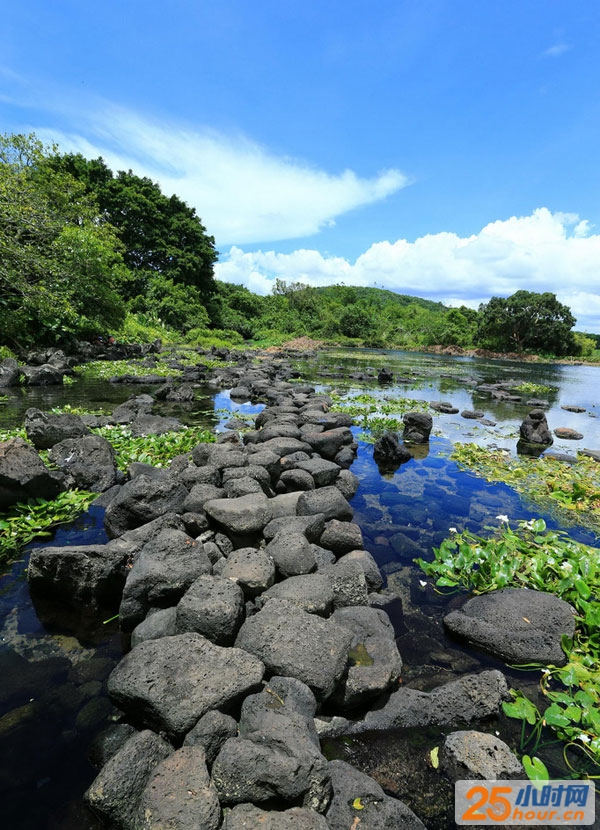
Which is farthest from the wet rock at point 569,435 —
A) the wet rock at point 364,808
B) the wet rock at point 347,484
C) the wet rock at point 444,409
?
the wet rock at point 364,808

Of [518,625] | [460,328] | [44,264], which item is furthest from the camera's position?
[460,328]

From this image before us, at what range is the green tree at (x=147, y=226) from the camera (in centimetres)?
4525

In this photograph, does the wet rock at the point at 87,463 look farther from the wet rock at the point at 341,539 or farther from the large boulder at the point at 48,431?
the wet rock at the point at 341,539

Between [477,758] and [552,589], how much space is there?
97.8 inches

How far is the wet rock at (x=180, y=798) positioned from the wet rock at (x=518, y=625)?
2766mm

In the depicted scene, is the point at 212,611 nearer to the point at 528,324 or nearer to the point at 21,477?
the point at 21,477

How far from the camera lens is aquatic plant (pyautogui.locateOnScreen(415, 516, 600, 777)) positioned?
3.03m

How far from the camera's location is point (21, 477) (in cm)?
573

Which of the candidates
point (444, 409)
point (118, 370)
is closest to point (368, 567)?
point (444, 409)

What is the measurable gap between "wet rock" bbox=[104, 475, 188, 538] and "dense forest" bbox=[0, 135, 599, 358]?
16285 millimetres

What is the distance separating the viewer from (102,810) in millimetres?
2340

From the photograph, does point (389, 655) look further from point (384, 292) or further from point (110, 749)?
point (384, 292)

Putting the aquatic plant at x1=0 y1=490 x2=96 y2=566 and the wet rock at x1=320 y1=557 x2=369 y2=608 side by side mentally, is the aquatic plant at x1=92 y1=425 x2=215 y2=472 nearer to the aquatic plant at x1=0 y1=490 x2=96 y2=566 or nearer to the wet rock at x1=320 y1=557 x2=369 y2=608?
the aquatic plant at x1=0 y1=490 x2=96 y2=566

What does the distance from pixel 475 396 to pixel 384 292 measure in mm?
150211
